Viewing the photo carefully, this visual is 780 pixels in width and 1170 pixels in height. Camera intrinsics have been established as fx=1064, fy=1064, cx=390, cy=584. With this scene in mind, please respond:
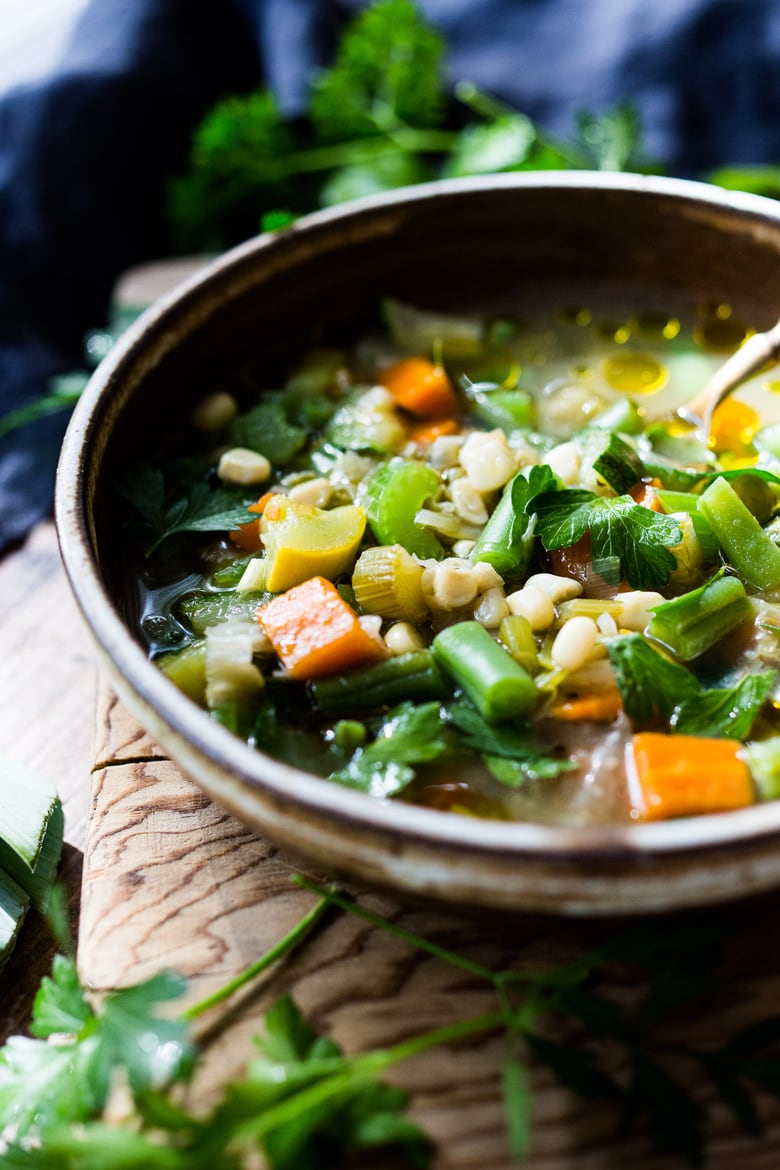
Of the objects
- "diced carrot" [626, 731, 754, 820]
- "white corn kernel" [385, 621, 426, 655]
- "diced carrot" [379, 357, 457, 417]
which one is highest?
"diced carrot" [379, 357, 457, 417]

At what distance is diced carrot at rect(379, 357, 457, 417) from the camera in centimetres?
265

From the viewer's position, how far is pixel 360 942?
180 centimetres

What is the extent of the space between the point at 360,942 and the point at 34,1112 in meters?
0.56

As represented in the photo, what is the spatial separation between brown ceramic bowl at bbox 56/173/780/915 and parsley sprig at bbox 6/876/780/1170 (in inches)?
8.5

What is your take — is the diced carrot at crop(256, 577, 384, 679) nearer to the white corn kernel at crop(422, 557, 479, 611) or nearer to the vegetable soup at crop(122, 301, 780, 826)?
the vegetable soup at crop(122, 301, 780, 826)

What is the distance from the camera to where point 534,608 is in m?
2.03

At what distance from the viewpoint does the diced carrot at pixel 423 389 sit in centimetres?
265

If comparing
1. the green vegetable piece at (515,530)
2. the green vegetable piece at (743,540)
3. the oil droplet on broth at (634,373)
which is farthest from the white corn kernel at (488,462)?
the oil droplet on broth at (634,373)

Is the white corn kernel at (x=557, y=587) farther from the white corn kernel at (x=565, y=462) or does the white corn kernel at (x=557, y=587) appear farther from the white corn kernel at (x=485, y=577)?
the white corn kernel at (x=565, y=462)

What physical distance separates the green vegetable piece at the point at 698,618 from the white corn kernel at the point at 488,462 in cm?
48

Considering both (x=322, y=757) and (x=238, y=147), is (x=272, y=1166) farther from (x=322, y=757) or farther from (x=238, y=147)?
(x=238, y=147)

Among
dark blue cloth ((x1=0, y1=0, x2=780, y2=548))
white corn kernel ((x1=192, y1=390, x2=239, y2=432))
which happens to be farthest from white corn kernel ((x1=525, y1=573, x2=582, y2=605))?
dark blue cloth ((x1=0, y1=0, x2=780, y2=548))

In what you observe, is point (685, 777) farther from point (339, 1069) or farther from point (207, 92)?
point (207, 92)

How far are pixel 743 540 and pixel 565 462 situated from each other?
41 centimetres
